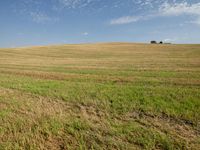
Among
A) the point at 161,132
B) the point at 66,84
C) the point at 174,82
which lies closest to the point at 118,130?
the point at 161,132

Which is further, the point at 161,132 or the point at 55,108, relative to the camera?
the point at 55,108

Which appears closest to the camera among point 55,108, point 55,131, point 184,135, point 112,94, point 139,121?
point 184,135

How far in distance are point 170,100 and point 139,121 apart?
2657 millimetres

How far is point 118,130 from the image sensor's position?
22.1ft

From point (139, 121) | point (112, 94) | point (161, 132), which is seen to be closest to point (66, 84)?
point (112, 94)

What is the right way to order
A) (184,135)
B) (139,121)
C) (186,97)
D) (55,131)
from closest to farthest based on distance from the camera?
(184,135) < (55,131) < (139,121) < (186,97)

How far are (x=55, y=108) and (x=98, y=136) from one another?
3.07 meters

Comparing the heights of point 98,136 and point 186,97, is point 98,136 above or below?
below

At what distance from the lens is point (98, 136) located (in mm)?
6410

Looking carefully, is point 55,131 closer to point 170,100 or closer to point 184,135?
point 184,135

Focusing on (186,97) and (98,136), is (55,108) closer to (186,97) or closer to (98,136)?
(98,136)

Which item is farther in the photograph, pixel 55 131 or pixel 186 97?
pixel 186 97

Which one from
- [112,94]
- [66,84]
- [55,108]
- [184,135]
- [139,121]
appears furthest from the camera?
[66,84]

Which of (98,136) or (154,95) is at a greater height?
(154,95)
